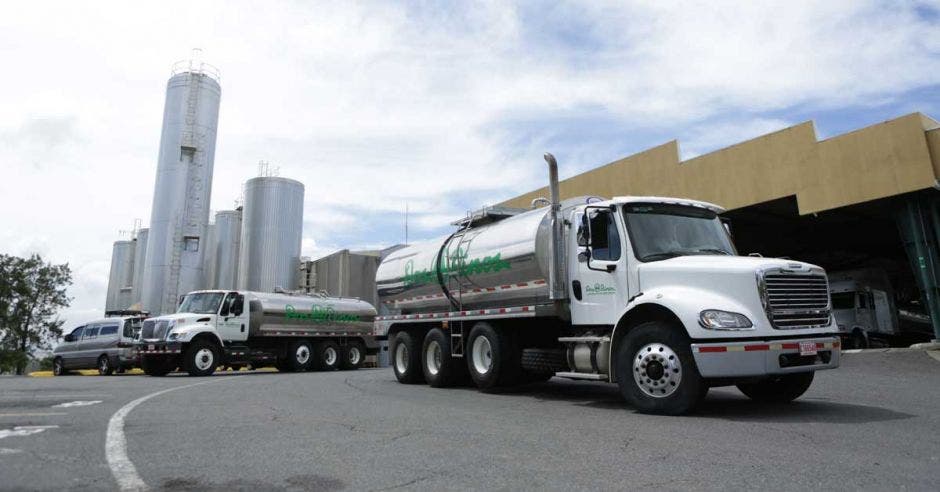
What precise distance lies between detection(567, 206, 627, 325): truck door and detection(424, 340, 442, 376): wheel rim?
12.9 ft

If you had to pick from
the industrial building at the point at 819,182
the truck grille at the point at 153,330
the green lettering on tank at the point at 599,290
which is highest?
the industrial building at the point at 819,182

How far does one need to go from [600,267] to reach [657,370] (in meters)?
1.62

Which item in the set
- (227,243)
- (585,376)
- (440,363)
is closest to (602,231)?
(585,376)

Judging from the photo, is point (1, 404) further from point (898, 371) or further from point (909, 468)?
point (898, 371)

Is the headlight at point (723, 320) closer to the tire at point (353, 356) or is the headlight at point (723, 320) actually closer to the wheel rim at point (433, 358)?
the wheel rim at point (433, 358)

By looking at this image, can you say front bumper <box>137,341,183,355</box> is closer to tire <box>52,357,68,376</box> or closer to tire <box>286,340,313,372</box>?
tire <box>286,340,313,372</box>

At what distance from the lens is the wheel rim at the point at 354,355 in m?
23.0

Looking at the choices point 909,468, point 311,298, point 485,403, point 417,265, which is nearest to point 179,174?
point 311,298

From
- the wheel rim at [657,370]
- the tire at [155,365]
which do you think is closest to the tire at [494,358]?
the wheel rim at [657,370]

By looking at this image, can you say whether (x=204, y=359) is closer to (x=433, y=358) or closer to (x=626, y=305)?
(x=433, y=358)

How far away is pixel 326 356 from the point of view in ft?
72.5

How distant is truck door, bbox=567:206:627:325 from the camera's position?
316 inches

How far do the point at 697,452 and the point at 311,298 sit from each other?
61.5ft

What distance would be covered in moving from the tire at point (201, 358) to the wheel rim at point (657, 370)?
15.0m
